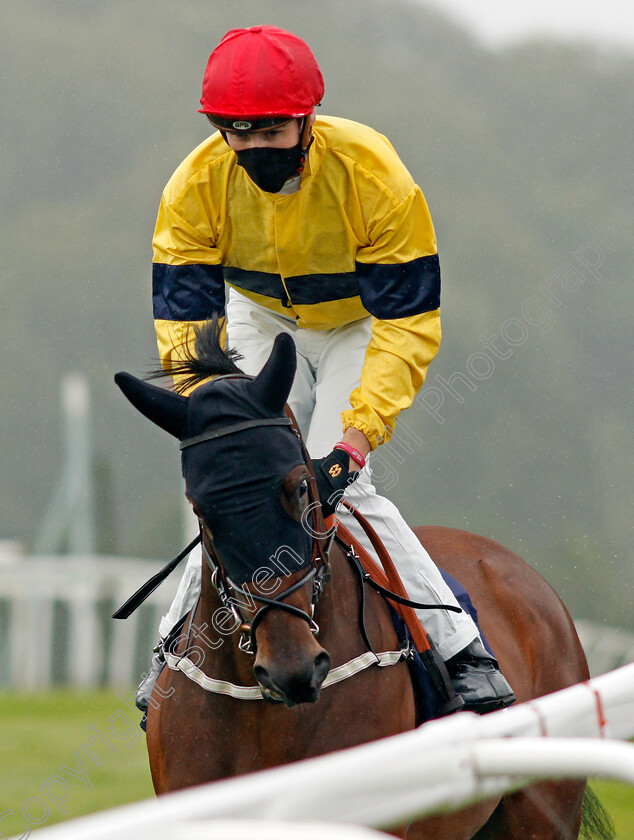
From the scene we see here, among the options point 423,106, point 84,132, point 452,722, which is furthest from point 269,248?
point 84,132

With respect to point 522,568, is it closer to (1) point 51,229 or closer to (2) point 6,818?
(2) point 6,818

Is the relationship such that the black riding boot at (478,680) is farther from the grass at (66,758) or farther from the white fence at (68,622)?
the white fence at (68,622)

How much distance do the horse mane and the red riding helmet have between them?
459 mm

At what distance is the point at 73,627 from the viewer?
27.7ft

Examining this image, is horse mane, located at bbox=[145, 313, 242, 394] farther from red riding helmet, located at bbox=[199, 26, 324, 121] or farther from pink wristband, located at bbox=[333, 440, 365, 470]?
red riding helmet, located at bbox=[199, 26, 324, 121]

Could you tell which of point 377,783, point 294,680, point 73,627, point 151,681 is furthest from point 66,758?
point 377,783

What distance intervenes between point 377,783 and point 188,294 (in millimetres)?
1853

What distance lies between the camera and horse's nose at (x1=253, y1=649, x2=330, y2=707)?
78.4 inches

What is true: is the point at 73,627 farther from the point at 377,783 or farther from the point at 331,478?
the point at 377,783

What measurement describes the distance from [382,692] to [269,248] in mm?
1083

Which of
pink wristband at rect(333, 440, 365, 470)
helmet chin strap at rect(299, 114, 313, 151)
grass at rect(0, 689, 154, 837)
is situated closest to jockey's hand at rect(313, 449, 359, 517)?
pink wristband at rect(333, 440, 365, 470)

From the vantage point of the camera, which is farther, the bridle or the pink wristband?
the pink wristband

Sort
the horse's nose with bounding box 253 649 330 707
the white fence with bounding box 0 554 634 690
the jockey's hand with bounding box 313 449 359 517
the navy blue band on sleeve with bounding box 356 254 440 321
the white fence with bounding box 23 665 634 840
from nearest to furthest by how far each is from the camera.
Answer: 1. the white fence with bounding box 23 665 634 840
2. the horse's nose with bounding box 253 649 330 707
3. the jockey's hand with bounding box 313 449 359 517
4. the navy blue band on sleeve with bounding box 356 254 440 321
5. the white fence with bounding box 0 554 634 690

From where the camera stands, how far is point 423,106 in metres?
11.3
